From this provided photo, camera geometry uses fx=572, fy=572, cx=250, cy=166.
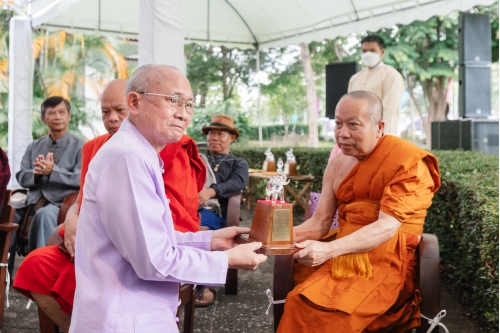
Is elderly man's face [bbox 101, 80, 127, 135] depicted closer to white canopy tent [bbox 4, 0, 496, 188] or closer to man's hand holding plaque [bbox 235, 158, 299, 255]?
man's hand holding plaque [bbox 235, 158, 299, 255]

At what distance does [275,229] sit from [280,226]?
28 millimetres

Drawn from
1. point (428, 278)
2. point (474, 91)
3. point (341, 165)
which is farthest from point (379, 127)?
point (474, 91)

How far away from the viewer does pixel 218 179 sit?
526cm

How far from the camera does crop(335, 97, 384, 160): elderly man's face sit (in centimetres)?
304

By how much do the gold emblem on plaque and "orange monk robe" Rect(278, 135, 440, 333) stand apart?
399mm

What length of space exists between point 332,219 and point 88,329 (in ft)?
5.87

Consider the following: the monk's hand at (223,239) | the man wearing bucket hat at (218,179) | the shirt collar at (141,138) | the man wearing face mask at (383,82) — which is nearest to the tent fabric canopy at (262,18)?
the man wearing face mask at (383,82)

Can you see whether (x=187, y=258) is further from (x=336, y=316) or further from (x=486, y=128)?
(x=486, y=128)

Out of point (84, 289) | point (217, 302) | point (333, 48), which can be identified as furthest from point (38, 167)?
point (333, 48)

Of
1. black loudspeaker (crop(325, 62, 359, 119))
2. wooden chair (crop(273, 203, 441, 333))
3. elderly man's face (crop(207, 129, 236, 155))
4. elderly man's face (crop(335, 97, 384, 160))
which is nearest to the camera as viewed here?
wooden chair (crop(273, 203, 441, 333))

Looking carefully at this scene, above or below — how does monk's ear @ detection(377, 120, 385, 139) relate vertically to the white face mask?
below

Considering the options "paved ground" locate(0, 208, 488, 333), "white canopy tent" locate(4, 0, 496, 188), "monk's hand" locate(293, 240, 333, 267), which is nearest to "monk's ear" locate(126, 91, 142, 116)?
"monk's hand" locate(293, 240, 333, 267)

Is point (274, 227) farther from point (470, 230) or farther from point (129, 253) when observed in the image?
point (470, 230)

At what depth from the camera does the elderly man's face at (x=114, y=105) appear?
3502 mm
